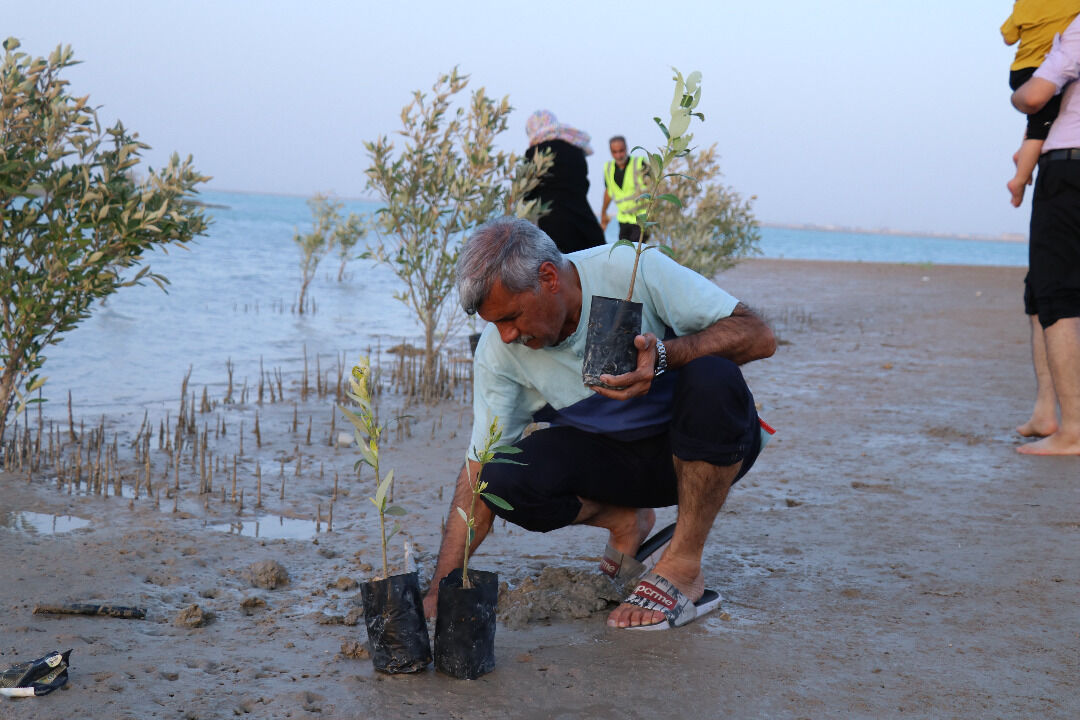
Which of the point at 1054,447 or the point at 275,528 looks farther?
the point at 1054,447

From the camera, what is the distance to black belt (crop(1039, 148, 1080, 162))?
4.59 m

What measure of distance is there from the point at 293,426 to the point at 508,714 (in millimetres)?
3942

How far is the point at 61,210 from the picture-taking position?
448 centimetres

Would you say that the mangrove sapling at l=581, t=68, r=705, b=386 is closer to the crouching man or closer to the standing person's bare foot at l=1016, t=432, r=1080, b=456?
the crouching man

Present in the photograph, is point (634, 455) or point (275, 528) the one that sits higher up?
point (634, 455)

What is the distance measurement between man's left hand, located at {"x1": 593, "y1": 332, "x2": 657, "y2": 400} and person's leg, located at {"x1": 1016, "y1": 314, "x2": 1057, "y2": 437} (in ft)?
11.2

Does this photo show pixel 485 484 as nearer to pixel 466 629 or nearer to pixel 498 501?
pixel 498 501

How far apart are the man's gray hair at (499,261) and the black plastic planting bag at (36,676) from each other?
4.60ft

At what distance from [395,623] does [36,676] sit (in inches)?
35.3

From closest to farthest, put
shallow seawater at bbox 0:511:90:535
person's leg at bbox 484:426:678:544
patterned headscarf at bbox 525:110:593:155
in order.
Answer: person's leg at bbox 484:426:678:544 → shallow seawater at bbox 0:511:90:535 → patterned headscarf at bbox 525:110:593:155

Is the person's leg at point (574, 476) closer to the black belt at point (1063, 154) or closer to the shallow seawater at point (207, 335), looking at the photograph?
the black belt at point (1063, 154)

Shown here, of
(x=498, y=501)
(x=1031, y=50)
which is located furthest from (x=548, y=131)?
(x=498, y=501)

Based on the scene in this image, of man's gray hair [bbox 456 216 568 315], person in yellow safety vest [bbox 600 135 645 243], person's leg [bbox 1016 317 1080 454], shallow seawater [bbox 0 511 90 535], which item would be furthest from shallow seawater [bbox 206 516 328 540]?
person in yellow safety vest [bbox 600 135 645 243]

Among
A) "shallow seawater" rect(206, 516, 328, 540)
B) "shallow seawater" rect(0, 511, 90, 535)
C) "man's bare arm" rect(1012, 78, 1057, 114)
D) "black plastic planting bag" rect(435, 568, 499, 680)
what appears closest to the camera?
"black plastic planting bag" rect(435, 568, 499, 680)
